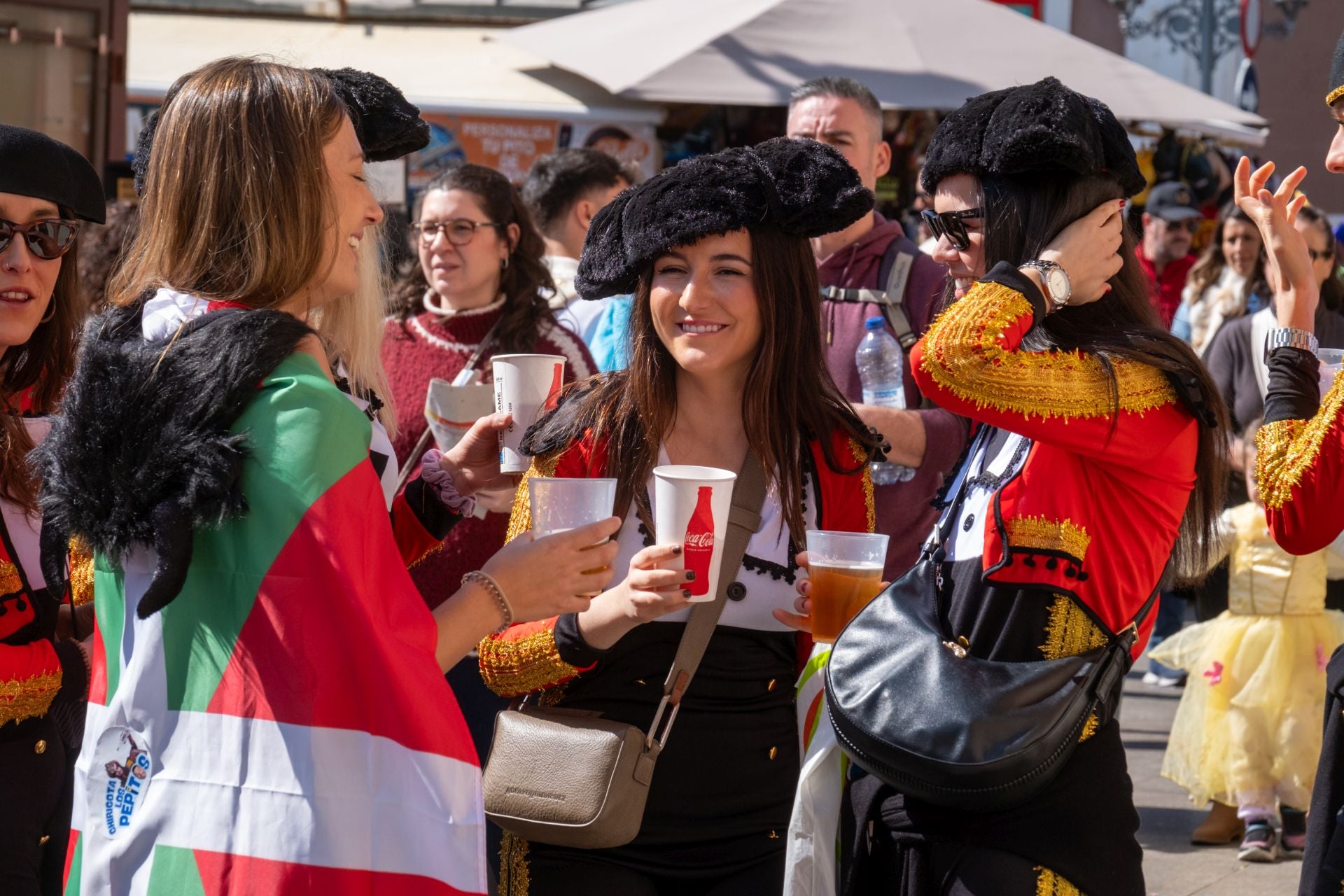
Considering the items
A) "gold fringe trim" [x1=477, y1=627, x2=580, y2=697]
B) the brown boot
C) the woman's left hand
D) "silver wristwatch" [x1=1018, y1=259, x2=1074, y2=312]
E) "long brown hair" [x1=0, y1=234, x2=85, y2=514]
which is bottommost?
the brown boot

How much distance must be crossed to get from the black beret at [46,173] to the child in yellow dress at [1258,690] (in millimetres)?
4234

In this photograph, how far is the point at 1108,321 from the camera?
2.88 m

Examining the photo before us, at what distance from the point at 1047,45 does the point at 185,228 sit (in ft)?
30.1

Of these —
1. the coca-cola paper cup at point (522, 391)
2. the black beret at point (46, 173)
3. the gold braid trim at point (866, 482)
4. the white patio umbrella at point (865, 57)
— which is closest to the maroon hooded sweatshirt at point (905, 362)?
the gold braid trim at point (866, 482)

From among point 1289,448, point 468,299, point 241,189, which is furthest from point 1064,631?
point 468,299

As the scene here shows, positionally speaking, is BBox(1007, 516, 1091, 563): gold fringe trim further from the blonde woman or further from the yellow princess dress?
the yellow princess dress

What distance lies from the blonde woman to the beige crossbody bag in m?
0.54

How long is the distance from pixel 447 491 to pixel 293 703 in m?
1.14

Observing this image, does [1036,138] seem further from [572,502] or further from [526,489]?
[526,489]

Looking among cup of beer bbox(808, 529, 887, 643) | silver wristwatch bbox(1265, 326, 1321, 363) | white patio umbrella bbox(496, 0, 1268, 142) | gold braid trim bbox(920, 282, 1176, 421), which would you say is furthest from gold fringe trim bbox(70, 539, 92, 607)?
white patio umbrella bbox(496, 0, 1268, 142)

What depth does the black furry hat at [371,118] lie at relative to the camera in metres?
2.91

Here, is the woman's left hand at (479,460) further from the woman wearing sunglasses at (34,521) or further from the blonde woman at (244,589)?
the blonde woman at (244,589)

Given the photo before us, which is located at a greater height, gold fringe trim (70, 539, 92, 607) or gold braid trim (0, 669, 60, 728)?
gold fringe trim (70, 539, 92, 607)

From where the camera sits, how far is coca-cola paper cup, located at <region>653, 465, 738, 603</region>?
101 inches
